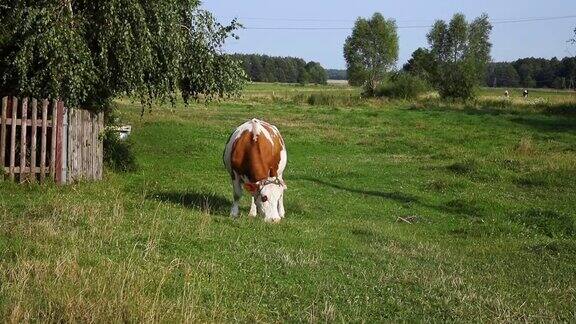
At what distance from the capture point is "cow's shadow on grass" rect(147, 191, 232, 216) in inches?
564

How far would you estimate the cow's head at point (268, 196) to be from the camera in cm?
1379

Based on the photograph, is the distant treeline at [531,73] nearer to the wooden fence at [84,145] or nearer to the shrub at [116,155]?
the shrub at [116,155]

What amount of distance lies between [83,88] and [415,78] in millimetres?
61627

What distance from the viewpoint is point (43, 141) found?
15.4 metres

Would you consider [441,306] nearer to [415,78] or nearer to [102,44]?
[102,44]

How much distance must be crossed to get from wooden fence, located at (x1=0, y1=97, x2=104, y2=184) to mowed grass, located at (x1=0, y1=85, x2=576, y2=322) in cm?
64

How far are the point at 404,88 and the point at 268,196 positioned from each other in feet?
203

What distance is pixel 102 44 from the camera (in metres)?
16.7

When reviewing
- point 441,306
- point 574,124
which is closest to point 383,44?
point 574,124

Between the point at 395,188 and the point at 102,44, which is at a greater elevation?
the point at 102,44

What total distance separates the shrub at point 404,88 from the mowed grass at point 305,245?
47300mm

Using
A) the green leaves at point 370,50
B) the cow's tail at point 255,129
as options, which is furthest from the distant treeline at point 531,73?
the cow's tail at point 255,129

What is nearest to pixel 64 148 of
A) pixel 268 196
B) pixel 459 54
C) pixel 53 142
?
pixel 53 142

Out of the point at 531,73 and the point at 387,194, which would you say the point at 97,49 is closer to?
the point at 387,194
